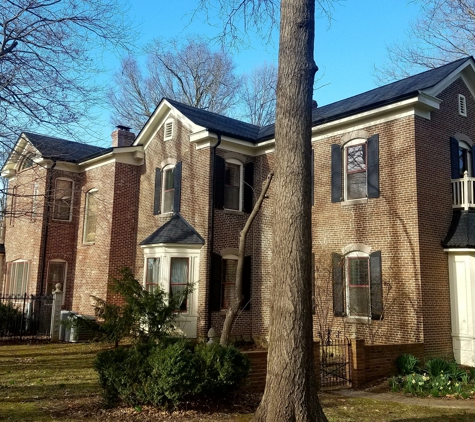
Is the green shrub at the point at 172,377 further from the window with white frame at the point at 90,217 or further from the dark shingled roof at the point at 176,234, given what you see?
the window with white frame at the point at 90,217

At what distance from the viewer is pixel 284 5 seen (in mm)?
7023

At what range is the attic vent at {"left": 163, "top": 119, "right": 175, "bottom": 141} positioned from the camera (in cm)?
1848

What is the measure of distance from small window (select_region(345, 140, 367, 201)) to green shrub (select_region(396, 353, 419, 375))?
4.82 m

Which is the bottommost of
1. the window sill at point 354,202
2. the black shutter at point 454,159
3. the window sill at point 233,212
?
the window sill at point 354,202

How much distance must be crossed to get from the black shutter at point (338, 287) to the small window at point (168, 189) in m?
6.53

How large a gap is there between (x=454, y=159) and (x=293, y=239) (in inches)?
390

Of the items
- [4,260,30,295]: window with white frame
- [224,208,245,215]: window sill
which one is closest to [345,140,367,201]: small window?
[224,208,245,215]: window sill

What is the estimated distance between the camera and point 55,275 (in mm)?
20719

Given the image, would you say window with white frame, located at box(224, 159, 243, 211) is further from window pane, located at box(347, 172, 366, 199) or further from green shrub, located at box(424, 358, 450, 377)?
green shrub, located at box(424, 358, 450, 377)

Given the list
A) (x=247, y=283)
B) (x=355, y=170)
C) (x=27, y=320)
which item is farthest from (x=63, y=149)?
(x=355, y=170)

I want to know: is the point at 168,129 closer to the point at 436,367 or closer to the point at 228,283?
the point at 228,283

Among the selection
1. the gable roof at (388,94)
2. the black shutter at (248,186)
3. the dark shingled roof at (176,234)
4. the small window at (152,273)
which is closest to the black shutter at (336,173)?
the gable roof at (388,94)

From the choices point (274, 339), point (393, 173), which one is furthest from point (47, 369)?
point (393, 173)

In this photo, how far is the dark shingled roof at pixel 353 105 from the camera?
1399 centimetres
